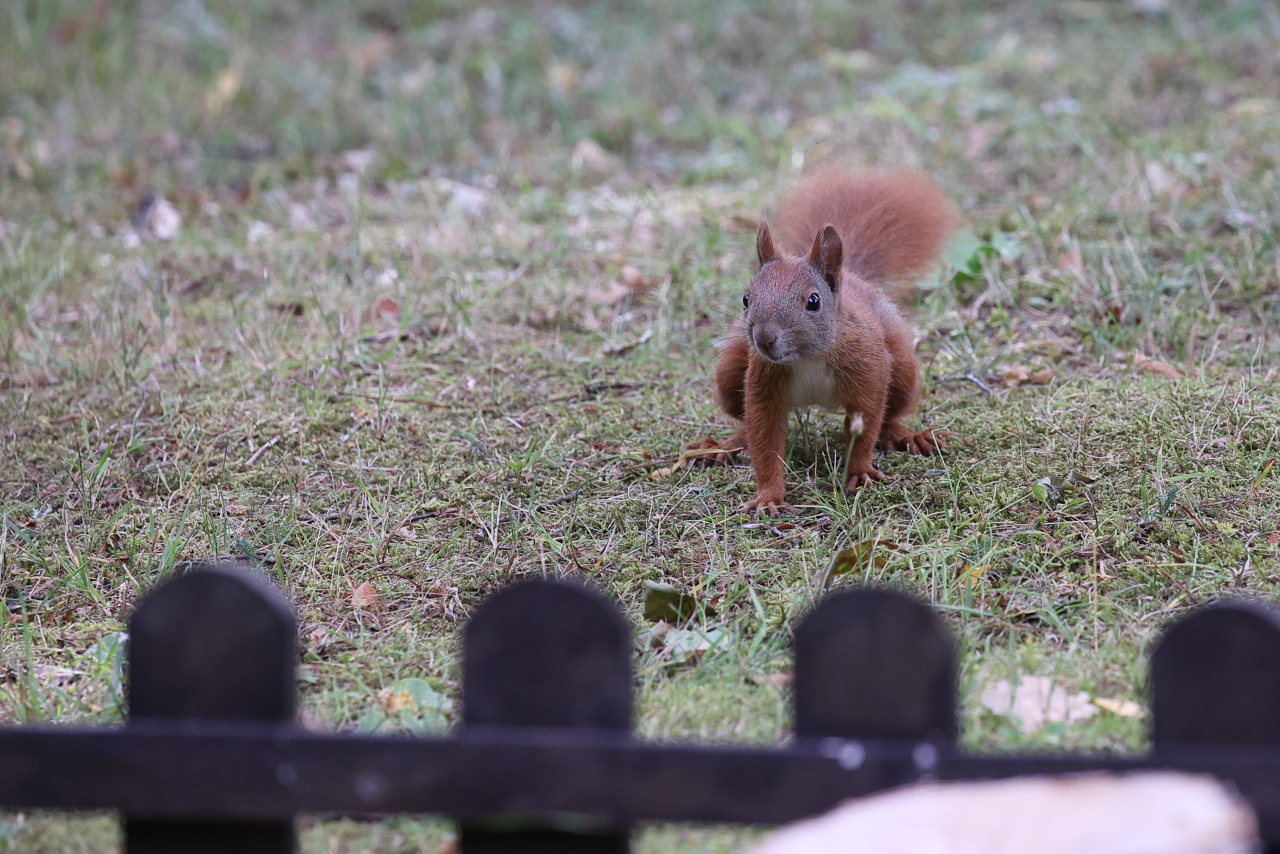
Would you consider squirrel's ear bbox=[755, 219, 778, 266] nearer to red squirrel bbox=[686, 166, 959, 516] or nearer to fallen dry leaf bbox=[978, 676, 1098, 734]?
red squirrel bbox=[686, 166, 959, 516]

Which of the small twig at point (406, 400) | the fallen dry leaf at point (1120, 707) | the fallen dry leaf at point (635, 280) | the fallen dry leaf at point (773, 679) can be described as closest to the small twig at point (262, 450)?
the small twig at point (406, 400)

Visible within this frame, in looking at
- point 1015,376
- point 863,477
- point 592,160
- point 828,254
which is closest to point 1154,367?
point 1015,376

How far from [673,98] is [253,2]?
363 centimetres

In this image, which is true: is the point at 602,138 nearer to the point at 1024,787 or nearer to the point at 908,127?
the point at 908,127

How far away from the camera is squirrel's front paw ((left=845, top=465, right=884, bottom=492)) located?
2564 mm

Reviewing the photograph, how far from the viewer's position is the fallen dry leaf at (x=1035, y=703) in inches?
66.2

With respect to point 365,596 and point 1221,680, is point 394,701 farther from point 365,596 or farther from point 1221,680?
point 1221,680

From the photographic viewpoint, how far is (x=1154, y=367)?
2.93 m

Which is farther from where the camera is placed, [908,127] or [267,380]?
[908,127]

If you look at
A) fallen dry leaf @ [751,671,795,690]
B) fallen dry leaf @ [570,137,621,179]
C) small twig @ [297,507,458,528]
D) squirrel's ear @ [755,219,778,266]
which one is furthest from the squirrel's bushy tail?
fallen dry leaf @ [570,137,621,179]

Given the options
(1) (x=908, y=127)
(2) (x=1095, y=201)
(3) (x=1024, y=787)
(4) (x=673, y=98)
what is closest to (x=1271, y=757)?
(3) (x=1024, y=787)

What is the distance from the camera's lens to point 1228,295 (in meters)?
3.27

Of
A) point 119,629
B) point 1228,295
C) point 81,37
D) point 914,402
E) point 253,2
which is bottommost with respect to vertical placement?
point 119,629

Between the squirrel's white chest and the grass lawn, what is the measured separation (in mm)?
195
